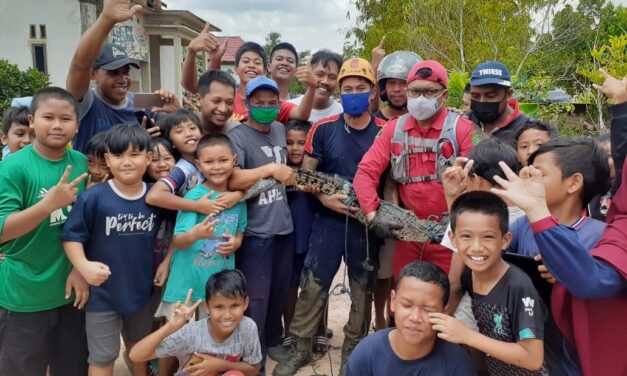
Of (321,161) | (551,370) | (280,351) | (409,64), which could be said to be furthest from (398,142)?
(280,351)

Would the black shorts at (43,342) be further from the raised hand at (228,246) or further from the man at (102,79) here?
the man at (102,79)

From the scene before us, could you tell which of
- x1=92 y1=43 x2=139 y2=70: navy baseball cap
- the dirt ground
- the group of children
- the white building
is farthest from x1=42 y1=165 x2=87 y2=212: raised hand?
the white building

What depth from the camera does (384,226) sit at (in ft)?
10.4

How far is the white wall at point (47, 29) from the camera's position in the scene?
17188 mm

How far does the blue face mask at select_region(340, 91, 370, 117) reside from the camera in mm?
3594

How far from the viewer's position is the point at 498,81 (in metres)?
3.78

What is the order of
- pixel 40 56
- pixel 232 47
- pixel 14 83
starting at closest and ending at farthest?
pixel 14 83, pixel 40 56, pixel 232 47

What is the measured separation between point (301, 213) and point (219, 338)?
1.26 m

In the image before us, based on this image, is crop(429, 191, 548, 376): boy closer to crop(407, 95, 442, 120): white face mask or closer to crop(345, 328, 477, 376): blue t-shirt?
crop(345, 328, 477, 376): blue t-shirt

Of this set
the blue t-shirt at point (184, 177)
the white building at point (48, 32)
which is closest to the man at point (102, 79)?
the blue t-shirt at point (184, 177)

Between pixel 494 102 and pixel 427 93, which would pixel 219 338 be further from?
pixel 494 102

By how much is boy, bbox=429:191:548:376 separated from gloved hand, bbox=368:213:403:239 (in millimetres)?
767

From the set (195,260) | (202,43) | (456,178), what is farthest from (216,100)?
(456,178)

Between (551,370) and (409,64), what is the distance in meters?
2.58
